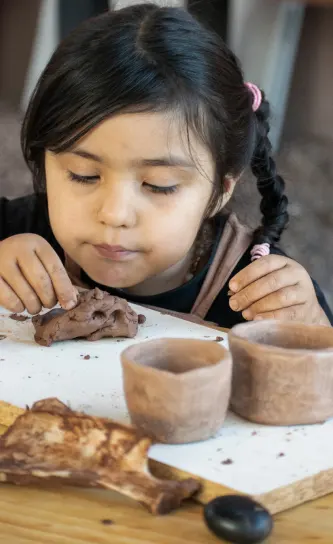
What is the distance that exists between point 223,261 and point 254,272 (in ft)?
1.06

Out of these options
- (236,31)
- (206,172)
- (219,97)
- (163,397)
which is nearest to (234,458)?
(163,397)

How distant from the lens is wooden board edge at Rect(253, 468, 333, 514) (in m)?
0.69

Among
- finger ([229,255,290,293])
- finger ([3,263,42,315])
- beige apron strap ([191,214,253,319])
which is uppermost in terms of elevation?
finger ([229,255,290,293])

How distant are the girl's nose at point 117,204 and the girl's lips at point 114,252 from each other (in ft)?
0.29

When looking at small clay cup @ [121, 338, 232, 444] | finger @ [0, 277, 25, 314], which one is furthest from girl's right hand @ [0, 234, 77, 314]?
small clay cup @ [121, 338, 232, 444]

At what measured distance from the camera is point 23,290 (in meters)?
1.22

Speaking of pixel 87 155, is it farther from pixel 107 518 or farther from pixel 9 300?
pixel 107 518

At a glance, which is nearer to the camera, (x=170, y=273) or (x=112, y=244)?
(x=112, y=244)

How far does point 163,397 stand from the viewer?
754 mm

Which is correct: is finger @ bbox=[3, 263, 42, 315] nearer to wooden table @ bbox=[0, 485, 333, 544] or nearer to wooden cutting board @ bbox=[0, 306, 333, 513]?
wooden cutting board @ bbox=[0, 306, 333, 513]

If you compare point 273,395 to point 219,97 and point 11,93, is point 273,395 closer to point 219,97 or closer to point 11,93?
point 219,97

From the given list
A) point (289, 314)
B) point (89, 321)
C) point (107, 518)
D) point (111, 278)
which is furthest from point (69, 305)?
point (107, 518)

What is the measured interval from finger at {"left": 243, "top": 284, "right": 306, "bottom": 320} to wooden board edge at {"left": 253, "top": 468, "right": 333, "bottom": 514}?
0.55 metres

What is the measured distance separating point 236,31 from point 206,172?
1.04 m
